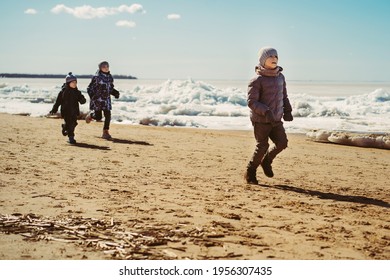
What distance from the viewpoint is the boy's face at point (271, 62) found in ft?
17.0

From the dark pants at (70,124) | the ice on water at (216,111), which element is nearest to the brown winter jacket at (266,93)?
the dark pants at (70,124)

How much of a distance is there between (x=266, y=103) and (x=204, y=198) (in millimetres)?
1490

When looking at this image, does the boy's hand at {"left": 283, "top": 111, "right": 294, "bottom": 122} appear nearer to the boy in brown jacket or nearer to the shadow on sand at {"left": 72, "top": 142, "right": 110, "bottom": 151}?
the boy in brown jacket

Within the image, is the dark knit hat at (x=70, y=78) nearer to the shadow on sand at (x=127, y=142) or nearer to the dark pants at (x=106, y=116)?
the dark pants at (x=106, y=116)

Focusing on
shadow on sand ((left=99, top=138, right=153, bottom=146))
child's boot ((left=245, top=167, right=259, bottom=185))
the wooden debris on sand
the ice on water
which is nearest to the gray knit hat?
child's boot ((left=245, top=167, right=259, bottom=185))

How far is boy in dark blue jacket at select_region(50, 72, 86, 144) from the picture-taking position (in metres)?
8.94

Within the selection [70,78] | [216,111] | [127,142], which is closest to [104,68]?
[70,78]

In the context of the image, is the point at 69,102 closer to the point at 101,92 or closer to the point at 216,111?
the point at 101,92

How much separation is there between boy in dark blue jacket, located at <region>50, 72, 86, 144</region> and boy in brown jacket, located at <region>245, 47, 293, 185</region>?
4.74m

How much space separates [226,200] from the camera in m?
4.54

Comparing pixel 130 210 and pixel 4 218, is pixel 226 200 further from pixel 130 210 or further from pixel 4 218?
pixel 4 218

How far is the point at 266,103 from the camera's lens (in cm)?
533

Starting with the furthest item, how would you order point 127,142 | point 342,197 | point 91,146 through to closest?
point 127,142, point 91,146, point 342,197
